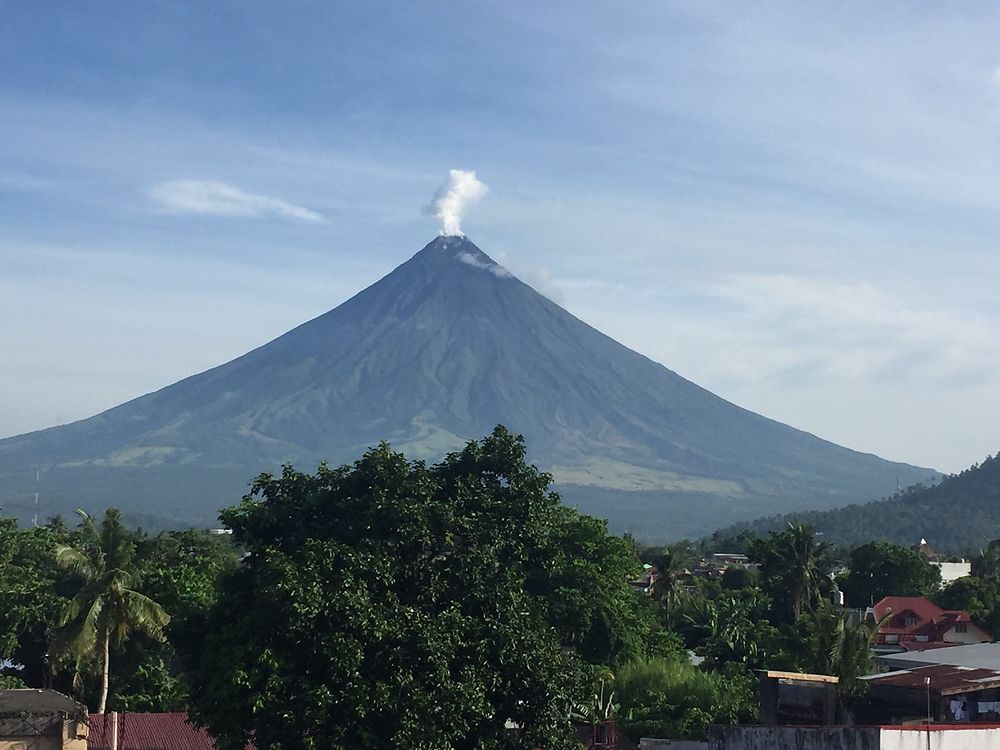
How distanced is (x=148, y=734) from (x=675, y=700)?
15649 mm

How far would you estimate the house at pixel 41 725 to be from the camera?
36219 millimetres

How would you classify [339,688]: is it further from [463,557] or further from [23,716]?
[23,716]

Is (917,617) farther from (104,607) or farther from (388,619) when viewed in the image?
(388,619)

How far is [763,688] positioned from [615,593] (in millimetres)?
17420

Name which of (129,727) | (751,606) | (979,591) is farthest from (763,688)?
(979,591)

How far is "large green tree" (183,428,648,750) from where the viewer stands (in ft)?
89.0

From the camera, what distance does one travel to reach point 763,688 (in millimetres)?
31000

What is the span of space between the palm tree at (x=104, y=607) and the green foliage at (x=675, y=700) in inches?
554

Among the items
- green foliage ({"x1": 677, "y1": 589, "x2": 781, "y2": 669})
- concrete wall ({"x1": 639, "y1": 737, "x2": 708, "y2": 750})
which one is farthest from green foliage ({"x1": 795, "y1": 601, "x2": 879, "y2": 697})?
green foliage ({"x1": 677, "y1": 589, "x2": 781, "y2": 669})

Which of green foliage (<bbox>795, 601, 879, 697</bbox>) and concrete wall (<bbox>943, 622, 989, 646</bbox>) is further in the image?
concrete wall (<bbox>943, 622, 989, 646</bbox>)

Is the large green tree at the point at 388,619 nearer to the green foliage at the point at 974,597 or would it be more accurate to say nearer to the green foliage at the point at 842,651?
the green foliage at the point at 842,651

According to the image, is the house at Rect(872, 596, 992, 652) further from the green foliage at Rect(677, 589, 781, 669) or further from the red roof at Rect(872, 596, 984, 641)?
the green foliage at Rect(677, 589, 781, 669)

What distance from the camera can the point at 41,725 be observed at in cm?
3634

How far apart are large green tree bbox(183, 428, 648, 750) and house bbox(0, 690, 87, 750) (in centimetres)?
806
